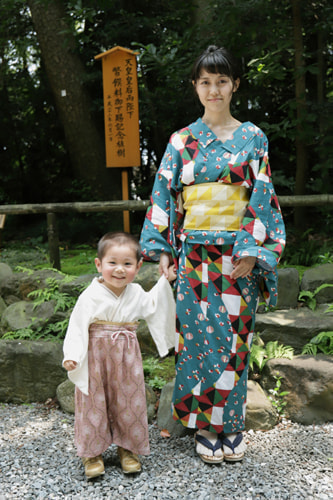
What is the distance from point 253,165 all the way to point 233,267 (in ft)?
1.79

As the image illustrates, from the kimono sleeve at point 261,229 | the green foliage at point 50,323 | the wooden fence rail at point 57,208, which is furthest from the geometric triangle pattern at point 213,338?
the wooden fence rail at point 57,208

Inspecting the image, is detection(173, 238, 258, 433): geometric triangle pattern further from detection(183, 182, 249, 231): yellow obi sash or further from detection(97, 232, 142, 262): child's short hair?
detection(97, 232, 142, 262): child's short hair

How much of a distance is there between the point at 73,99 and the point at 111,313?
16.3ft

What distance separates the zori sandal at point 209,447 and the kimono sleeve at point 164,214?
40.2 inches

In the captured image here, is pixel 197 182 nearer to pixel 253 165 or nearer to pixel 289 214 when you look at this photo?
pixel 253 165

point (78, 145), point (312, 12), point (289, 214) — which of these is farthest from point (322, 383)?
point (78, 145)

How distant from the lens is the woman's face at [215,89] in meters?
2.28

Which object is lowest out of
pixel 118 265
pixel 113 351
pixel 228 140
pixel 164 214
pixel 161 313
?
pixel 113 351

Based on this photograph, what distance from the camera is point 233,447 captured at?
7.97 feet

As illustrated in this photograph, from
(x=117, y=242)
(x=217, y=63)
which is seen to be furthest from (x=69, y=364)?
(x=217, y=63)

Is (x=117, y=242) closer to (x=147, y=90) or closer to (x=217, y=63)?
(x=217, y=63)

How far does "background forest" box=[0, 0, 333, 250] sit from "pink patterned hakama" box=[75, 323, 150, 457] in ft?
5.74

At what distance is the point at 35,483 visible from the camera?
2.25m

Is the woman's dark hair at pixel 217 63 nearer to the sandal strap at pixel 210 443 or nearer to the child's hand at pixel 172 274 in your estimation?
the child's hand at pixel 172 274
